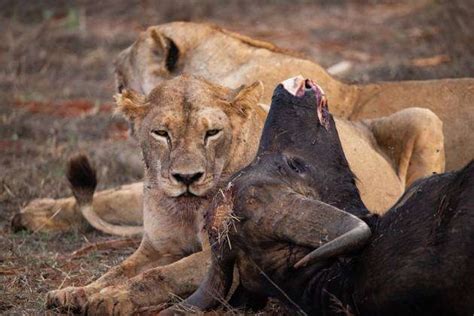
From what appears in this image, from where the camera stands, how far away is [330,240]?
12.5 feet

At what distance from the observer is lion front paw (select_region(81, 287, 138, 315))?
4.55m

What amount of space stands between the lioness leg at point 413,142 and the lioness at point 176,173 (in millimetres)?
1339

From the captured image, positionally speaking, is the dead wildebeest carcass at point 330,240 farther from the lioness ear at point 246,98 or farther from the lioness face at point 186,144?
the lioness ear at point 246,98

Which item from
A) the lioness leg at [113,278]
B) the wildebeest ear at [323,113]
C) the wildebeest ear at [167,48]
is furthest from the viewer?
the wildebeest ear at [167,48]

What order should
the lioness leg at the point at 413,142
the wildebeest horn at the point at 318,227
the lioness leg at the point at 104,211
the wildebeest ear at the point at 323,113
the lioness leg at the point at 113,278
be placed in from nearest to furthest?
the wildebeest horn at the point at 318,227, the wildebeest ear at the point at 323,113, the lioness leg at the point at 113,278, the lioness leg at the point at 413,142, the lioness leg at the point at 104,211

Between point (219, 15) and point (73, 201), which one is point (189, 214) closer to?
point (73, 201)

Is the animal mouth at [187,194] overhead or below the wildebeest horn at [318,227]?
below

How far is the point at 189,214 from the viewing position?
5.05m

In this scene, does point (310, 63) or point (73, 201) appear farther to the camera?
point (310, 63)

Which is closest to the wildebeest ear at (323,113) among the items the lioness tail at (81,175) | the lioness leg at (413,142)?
the lioness leg at (413,142)

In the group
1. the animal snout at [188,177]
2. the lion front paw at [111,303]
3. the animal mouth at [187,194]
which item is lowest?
the lion front paw at [111,303]

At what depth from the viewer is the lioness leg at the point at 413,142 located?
6566 millimetres

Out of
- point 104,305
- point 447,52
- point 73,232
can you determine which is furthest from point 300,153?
point 447,52

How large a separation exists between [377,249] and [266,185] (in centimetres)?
46
